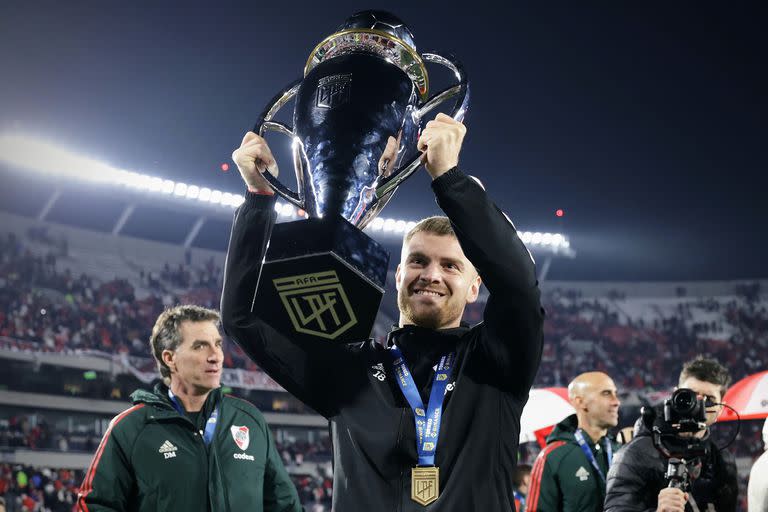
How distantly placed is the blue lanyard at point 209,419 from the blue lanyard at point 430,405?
1.79 meters

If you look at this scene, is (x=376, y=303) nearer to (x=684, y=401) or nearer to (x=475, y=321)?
(x=684, y=401)

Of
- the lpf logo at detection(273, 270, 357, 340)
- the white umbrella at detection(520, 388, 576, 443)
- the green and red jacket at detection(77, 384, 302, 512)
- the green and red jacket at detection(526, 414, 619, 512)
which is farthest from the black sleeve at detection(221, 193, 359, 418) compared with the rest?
the white umbrella at detection(520, 388, 576, 443)

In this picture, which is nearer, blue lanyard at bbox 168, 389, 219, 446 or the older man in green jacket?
the older man in green jacket

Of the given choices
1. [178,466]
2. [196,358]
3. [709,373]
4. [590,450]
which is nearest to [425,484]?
[178,466]

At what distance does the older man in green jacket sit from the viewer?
3.05 m

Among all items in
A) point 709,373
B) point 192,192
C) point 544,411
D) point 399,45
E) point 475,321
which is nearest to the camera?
point 399,45

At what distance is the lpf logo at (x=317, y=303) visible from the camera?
1.42m

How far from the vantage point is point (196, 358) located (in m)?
3.41

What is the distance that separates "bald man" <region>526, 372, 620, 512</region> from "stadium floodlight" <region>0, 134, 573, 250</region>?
55.0ft

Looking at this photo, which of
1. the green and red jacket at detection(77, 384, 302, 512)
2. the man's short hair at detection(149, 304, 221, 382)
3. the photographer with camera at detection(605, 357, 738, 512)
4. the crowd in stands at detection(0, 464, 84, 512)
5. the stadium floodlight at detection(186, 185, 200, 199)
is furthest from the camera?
the stadium floodlight at detection(186, 185, 200, 199)

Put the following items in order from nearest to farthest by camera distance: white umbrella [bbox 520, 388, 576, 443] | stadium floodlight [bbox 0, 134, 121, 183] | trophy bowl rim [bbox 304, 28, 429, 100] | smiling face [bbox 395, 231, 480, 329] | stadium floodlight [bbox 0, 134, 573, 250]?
smiling face [bbox 395, 231, 480, 329], trophy bowl rim [bbox 304, 28, 429, 100], white umbrella [bbox 520, 388, 576, 443], stadium floodlight [bbox 0, 134, 121, 183], stadium floodlight [bbox 0, 134, 573, 250]

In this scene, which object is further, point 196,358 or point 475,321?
point 475,321

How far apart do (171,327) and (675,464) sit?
2.27 meters

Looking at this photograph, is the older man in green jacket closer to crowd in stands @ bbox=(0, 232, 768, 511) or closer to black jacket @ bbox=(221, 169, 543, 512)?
A: black jacket @ bbox=(221, 169, 543, 512)
